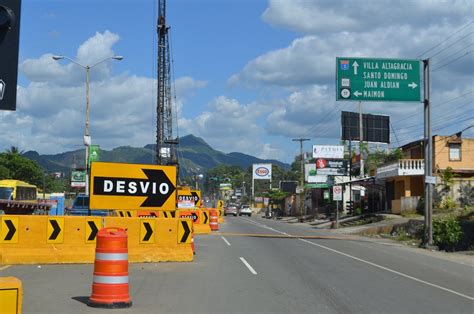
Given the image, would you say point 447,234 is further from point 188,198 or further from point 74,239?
point 74,239

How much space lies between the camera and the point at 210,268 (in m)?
15.6

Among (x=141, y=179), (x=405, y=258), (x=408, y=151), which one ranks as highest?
(x=408, y=151)

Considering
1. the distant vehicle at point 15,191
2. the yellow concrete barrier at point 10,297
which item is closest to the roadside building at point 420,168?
the distant vehicle at point 15,191

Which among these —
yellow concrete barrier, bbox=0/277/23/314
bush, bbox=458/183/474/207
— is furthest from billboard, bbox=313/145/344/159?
yellow concrete barrier, bbox=0/277/23/314

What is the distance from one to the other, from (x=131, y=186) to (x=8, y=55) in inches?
429

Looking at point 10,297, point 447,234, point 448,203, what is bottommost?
point 447,234

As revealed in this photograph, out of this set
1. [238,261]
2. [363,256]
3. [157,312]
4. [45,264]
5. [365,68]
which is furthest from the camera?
[365,68]

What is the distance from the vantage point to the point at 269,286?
12641mm

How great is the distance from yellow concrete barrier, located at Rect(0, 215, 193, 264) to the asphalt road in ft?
1.59

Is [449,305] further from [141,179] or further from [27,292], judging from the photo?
[141,179]

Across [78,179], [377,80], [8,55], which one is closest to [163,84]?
[78,179]

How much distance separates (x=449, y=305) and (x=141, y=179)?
371 inches

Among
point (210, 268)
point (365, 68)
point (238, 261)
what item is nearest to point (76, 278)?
point (210, 268)

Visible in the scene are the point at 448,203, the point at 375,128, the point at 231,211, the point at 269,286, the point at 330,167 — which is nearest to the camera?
the point at 269,286
